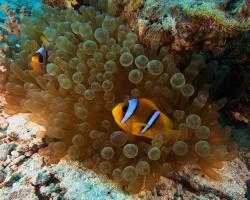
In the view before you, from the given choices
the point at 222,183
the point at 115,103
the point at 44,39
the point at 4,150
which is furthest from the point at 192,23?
the point at 4,150

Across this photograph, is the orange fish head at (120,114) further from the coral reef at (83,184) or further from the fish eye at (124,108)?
the coral reef at (83,184)

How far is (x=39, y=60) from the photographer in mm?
2869

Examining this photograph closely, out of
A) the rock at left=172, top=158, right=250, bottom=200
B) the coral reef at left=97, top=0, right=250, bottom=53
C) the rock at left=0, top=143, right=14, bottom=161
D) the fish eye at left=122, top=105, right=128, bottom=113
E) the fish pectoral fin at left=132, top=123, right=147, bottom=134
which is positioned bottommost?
the rock at left=0, top=143, right=14, bottom=161

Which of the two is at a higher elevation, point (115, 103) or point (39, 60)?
point (115, 103)

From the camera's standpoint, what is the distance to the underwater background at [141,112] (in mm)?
2100

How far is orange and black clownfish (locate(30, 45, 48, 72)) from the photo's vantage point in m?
2.86

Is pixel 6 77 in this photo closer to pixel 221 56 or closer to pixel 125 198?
pixel 125 198

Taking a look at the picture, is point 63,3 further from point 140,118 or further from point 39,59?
point 140,118

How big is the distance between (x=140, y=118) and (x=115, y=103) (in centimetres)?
39

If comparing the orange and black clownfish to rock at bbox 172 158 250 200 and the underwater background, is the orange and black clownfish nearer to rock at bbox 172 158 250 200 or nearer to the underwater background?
the underwater background

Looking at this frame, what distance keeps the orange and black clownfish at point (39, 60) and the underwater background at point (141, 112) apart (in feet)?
0.04

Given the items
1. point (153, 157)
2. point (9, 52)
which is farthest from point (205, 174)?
point (9, 52)

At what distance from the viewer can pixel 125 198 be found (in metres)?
2.08

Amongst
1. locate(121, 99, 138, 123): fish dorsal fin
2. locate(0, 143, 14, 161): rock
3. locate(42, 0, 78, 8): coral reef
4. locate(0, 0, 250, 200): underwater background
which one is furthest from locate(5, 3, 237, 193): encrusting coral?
locate(42, 0, 78, 8): coral reef
